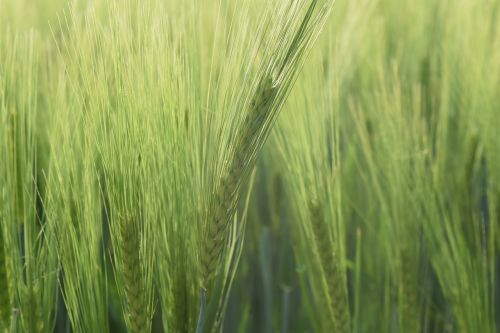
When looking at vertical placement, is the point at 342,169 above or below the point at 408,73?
below

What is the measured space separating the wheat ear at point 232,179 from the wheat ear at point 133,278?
2.9 inches

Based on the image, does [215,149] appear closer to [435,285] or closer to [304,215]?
[304,215]

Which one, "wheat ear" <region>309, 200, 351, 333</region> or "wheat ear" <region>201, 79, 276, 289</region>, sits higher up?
"wheat ear" <region>201, 79, 276, 289</region>

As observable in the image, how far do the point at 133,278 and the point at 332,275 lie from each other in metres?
0.32

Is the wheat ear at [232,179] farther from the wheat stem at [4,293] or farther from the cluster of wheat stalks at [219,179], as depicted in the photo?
the wheat stem at [4,293]

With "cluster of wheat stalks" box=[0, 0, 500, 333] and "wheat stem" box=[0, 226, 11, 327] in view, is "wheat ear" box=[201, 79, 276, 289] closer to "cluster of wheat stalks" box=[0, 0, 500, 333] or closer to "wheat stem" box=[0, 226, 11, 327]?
"cluster of wheat stalks" box=[0, 0, 500, 333]

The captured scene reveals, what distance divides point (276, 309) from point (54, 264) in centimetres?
57

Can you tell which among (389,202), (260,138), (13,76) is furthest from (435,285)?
(13,76)

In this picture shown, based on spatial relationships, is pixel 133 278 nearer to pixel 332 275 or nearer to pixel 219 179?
pixel 219 179

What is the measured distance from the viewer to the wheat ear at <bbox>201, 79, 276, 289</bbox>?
0.88 metres

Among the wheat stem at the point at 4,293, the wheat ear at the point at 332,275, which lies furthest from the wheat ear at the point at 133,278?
the wheat ear at the point at 332,275

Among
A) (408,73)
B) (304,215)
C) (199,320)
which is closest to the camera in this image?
(199,320)

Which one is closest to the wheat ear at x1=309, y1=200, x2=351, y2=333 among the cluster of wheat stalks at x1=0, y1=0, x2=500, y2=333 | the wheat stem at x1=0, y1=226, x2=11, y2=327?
the cluster of wheat stalks at x1=0, y1=0, x2=500, y2=333

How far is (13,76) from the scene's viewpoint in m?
1.08
